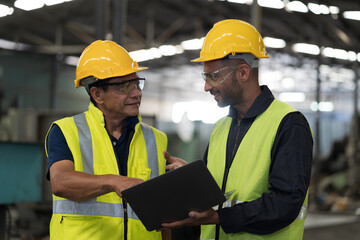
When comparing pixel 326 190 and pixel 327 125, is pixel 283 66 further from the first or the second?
pixel 326 190

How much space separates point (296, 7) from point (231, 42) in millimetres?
16158

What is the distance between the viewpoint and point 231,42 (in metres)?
2.96

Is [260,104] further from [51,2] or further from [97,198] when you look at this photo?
[51,2]

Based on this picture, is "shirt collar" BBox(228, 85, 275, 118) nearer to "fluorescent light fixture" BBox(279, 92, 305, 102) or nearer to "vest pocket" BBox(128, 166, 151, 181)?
"vest pocket" BBox(128, 166, 151, 181)

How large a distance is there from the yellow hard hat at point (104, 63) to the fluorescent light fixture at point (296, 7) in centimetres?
1608

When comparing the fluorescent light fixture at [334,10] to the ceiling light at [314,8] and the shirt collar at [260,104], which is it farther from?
the shirt collar at [260,104]

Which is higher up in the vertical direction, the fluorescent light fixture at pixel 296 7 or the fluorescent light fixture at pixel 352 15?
the fluorescent light fixture at pixel 296 7

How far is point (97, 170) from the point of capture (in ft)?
9.18

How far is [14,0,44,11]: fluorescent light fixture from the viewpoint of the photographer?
16.7m

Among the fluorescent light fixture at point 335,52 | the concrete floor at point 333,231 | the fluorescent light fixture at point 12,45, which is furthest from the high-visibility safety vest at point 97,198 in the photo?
the fluorescent light fixture at point 335,52

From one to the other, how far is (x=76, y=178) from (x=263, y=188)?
98cm

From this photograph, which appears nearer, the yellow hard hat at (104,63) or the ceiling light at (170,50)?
the yellow hard hat at (104,63)

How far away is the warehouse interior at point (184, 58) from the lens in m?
14.0

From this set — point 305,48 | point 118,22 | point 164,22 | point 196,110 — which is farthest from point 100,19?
point 196,110
